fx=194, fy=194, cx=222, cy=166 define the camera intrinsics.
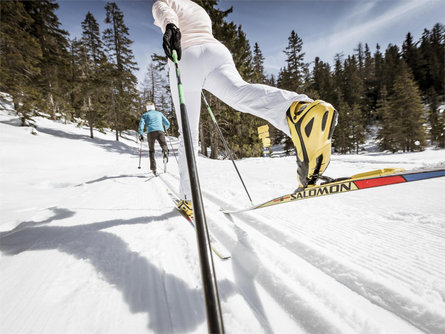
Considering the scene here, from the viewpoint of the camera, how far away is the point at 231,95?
135 cm

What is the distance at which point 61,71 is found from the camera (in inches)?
562

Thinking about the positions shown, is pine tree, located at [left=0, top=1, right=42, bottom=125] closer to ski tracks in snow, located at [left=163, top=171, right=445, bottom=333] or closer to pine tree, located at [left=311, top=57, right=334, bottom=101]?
ski tracks in snow, located at [left=163, top=171, right=445, bottom=333]

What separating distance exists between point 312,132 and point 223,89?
71 cm

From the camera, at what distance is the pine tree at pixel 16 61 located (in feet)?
30.5

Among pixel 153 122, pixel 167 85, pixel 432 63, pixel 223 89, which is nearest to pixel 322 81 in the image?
pixel 432 63

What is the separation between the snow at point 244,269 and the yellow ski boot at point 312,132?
451 millimetres

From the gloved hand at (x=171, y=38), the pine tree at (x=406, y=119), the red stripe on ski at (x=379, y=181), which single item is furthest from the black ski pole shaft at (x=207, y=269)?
the pine tree at (x=406, y=119)

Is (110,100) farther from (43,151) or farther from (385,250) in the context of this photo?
(385,250)

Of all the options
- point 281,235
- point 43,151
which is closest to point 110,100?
point 43,151

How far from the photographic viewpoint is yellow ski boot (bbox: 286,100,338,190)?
103 centimetres

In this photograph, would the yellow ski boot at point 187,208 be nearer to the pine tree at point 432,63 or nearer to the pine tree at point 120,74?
the pine tree at point 120,74

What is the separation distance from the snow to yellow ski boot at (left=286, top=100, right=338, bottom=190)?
0.45 m

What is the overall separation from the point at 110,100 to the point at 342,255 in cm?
2114

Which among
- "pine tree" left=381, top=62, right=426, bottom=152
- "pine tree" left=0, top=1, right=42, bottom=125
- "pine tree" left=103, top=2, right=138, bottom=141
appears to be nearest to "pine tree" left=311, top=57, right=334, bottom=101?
"pine tree" left=381, top=62, right=426, bottom=152
